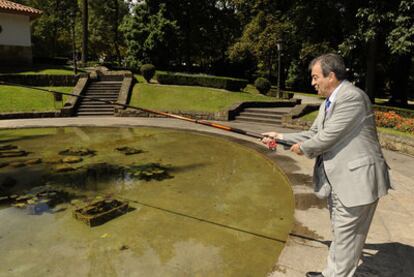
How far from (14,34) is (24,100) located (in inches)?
460

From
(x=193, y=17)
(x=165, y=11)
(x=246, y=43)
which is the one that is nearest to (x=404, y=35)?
(x=246, y=43)

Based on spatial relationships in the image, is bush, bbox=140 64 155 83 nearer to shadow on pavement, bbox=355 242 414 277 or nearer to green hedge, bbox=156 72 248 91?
green hedge, bbox=156 72 248 91

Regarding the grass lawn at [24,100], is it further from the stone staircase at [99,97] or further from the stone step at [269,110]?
the stone step at [269,110]

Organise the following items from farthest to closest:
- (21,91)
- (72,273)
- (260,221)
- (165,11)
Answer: (165,11)
(21,91)
(260,221)
(72,273)

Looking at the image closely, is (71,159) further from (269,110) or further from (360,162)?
(269,110)

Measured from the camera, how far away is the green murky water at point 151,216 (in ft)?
15.5

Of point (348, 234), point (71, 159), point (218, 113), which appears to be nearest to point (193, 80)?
point (218, 113)

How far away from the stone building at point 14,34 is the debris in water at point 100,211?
26.6 meters

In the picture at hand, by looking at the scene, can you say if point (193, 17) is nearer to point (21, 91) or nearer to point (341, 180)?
point (21, 91)

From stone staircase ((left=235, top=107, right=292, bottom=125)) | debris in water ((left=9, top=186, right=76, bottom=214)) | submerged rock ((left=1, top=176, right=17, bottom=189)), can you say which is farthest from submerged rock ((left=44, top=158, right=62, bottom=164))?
stone staircase ((left=235, top=107, right=292, bottom=125))

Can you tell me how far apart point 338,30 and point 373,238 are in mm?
21177

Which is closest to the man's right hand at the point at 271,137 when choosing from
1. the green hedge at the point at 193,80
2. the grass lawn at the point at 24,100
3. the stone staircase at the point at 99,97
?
the stone staircase at the point at 99,97

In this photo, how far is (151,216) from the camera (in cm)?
628

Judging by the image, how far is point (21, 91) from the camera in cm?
2145
